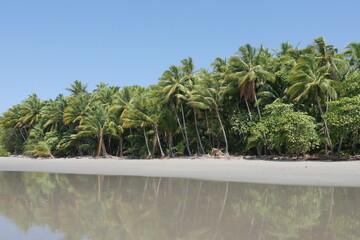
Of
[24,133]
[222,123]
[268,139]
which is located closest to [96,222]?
[268,139]

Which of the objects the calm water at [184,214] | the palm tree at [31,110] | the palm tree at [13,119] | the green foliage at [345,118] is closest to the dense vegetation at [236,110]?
the green foliage at [345,118]

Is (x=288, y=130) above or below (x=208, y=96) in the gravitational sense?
below

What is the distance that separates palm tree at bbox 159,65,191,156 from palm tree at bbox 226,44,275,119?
4929 mm

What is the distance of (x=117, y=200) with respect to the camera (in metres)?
9.58

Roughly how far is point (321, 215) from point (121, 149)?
3145 centimetres

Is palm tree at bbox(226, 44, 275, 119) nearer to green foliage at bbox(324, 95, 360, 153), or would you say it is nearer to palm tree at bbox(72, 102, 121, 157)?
green foliage at bbox(324, 95, 360, 153)

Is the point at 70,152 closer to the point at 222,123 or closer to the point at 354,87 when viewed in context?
the point at 222,123

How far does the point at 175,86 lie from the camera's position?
2912 centimetres

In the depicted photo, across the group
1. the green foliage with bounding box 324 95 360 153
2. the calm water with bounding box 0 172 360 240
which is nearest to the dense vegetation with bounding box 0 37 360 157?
the green foliage with bounding box 324 95 360 153

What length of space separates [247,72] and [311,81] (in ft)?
18.3

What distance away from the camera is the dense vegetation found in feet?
72.2

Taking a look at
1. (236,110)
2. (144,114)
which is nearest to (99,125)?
(144,114)

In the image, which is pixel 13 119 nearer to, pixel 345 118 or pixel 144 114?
pixel 144 114

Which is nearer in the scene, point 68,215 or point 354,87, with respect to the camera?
point 68,215
